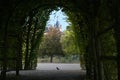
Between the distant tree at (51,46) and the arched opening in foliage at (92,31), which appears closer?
the arched opening in foliage at (92,31)

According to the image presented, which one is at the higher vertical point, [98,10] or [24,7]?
[24,7]

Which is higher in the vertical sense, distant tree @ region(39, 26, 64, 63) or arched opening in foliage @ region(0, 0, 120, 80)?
distant tree @ region(39, 26, 64, 63)

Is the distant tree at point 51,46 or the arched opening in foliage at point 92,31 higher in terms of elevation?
the distant tree at point 51,46

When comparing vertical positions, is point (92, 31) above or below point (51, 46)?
below

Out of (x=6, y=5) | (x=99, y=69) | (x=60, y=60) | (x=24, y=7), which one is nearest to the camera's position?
(x=99, y=69)

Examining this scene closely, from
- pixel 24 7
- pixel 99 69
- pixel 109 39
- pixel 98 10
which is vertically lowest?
pixel 99 69

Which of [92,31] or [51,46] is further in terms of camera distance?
[51,46]

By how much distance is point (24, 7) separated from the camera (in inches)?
419

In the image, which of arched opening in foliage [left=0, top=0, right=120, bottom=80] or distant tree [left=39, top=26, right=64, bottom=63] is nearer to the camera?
arched opening in foliage [left=0, top=0, right=120, bottom=80]

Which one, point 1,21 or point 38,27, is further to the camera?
point 38,27

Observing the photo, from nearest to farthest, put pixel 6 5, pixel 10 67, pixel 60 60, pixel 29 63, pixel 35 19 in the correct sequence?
pixel 6 5, pixel 10 67, pixel 35 19, pixel 29 63, pixel 60 60

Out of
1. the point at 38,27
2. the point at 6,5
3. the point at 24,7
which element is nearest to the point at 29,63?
the point at 38,27

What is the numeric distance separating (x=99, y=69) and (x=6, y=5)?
3476 mm

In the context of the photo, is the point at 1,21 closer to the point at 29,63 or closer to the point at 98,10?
the point at 98,10
